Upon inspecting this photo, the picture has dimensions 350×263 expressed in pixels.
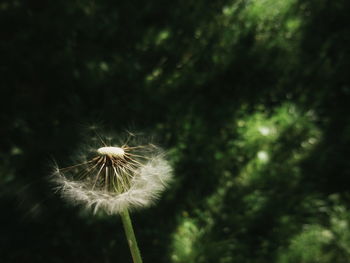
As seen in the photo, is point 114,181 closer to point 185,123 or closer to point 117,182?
point 117,182

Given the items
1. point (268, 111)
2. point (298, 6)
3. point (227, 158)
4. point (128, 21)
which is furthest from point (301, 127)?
point (128, 21)

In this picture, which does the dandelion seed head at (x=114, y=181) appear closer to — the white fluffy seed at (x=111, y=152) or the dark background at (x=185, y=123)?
the white fluffy seed at (x=111, y=152)

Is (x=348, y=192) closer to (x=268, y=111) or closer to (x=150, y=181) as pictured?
(x=268, y=111)

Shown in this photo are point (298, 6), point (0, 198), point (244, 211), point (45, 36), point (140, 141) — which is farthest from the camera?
point (298, 6)

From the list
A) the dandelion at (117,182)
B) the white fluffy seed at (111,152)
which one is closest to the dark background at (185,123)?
the dandelion at (117,182)

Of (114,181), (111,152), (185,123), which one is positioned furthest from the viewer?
(185,123)

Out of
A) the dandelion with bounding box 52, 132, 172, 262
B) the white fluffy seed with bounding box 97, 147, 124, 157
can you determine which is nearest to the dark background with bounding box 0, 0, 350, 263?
the dandelion with bounding box 52, 132, 172, 262

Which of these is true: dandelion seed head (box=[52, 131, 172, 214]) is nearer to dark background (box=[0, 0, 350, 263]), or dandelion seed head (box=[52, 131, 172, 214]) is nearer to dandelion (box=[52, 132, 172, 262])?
dandelion (box=[52, 132, 172, 262])

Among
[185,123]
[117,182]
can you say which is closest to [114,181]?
[117,182]
